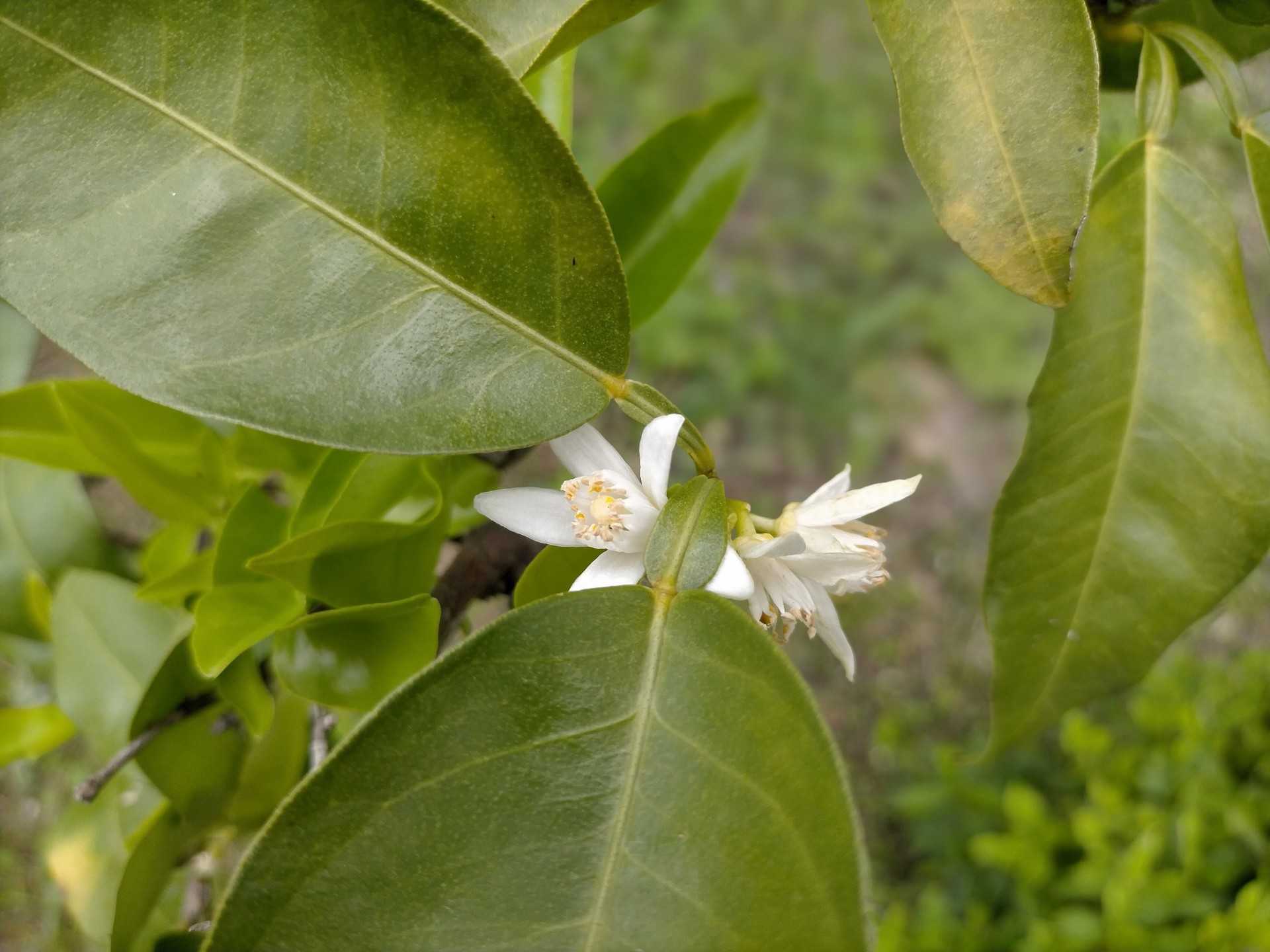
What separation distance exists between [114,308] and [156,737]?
0.38 metres

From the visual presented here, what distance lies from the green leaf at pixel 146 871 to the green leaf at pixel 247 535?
259 millimetres

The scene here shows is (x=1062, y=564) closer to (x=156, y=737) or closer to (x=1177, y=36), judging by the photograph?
(x=1177, y=36)

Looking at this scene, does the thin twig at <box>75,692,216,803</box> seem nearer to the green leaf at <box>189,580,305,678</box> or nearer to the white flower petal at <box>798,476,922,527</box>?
the green leaf at <box>189,580,305,678</box>

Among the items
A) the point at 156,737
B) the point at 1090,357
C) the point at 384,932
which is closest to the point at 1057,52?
the point at 1090,357

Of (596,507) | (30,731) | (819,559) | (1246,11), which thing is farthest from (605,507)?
(30,731)

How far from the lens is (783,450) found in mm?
2408

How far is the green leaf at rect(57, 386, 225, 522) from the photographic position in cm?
65

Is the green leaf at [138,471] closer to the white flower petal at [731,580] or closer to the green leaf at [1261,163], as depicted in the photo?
the white flower petal at [731,580]

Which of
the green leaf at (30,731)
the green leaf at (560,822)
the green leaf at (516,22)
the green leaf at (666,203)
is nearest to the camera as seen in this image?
the green leaf at (560,822)

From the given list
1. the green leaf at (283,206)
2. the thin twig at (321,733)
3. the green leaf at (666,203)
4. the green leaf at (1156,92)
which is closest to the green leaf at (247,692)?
the thin twig at (321,733)

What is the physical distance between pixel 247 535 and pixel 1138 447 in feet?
1.85

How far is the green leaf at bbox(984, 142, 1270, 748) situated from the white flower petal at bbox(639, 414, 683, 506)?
24 centimetres

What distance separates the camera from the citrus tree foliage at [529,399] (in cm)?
43

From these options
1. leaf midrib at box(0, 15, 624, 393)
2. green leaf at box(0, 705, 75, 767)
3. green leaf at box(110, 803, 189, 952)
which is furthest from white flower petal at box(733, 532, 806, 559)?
green leaf at box(0, 705, 75, 767)
